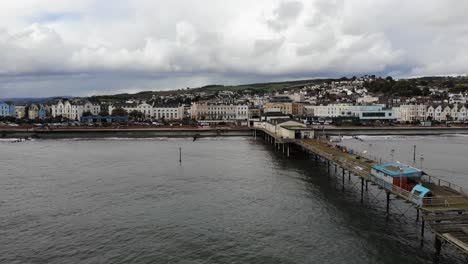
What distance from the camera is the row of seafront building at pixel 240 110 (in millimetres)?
117625

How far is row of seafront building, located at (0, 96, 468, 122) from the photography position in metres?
118

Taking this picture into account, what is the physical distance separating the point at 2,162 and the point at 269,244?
1532 inches

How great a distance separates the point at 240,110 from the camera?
140 metres

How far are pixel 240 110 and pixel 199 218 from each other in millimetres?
116516

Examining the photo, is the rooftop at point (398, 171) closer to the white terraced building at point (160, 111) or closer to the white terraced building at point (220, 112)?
the white terraced building at point (220, 112)

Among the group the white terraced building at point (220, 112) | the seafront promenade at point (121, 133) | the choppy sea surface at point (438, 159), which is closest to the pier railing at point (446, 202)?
the choppy sea surface at point (438, 159)

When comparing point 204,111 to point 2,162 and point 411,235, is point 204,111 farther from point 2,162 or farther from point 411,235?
point 411,235

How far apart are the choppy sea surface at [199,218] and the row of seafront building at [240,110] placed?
81632mm

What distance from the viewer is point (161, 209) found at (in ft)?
86.5

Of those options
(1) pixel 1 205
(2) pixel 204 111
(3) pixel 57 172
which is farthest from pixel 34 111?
(1) pixel 1 205

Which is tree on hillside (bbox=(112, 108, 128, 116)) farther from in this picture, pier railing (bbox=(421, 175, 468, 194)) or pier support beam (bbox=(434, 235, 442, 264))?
pier support beam (bbox=(434, 235, 442, 264))

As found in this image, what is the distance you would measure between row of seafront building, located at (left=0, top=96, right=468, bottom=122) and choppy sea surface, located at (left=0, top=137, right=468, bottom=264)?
8163 cm

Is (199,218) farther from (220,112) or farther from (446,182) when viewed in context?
(220,112)

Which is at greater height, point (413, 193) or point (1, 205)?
point (413, 193)
